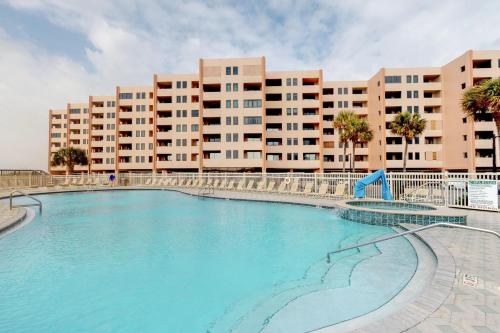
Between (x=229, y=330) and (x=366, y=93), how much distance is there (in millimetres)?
55875

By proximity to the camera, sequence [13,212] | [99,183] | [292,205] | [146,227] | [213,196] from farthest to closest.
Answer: [99,183], [213,196], [292,205], [13,212], [146,227]

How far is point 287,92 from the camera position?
4669cm

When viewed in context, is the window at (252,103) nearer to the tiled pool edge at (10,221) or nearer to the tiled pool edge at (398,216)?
the tiled pool edge at (398,216)

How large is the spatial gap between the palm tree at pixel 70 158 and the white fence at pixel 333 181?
24818mm

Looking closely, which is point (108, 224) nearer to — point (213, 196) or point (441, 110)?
point (213, 196)

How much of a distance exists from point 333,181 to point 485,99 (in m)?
17.7

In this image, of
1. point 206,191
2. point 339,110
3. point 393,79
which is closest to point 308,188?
point 206,191

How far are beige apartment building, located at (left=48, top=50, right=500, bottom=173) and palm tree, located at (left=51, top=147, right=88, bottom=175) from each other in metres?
23.5

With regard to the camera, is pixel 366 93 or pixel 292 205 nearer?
pixel 292 205

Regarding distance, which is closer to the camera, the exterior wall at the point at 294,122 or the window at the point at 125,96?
the exterior wall at the point at 294,122

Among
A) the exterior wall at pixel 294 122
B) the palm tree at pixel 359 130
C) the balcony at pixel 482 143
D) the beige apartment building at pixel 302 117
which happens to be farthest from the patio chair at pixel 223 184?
the balcony at pixel 482 143

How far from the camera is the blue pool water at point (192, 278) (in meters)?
4.16

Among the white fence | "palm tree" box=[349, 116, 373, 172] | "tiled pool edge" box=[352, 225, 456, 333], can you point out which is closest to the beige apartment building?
"palm tree" box=[349, 116, 373, 172]

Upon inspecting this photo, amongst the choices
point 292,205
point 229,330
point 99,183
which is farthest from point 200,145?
point 229,330
